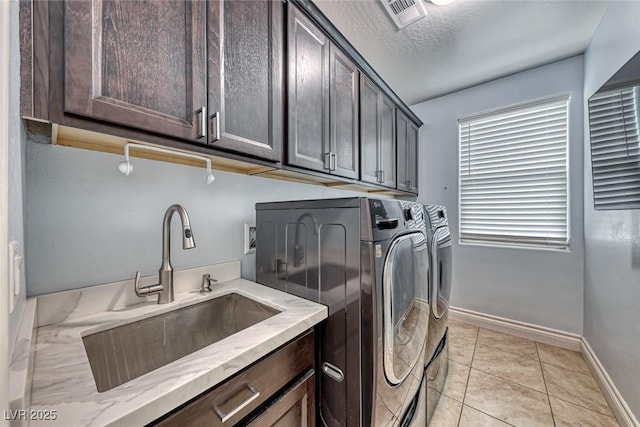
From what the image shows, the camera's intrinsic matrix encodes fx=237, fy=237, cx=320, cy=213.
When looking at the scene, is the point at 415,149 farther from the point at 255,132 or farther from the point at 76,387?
the point at 76,387

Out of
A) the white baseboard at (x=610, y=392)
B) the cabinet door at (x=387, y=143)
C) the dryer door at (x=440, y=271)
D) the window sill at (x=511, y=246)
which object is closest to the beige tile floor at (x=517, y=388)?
the white baseboard at (x=610, y=392)

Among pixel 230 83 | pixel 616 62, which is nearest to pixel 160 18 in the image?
pixel 230 83

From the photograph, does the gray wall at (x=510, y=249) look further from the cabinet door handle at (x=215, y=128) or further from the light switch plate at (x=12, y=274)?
the light switch plate at (x=12, y=274)

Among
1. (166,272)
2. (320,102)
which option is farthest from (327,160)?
(166,272)

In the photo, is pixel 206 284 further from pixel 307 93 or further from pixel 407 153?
pixel 407 153

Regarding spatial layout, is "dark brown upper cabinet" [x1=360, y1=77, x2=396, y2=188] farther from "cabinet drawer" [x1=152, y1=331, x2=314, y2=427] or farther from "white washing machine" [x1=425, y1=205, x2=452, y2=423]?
"cabinet drawer" [x1=152, y1=331, x2=314, y2=427]

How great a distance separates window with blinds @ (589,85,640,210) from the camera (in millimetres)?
1145

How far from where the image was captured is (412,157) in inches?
108

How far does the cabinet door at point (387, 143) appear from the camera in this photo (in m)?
2.06

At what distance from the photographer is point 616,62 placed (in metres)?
1.50

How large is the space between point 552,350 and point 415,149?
2338mm

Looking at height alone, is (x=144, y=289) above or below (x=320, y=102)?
below

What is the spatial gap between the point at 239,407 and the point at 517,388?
2.06m

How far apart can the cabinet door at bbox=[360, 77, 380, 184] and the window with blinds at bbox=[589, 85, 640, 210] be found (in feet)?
4.16
